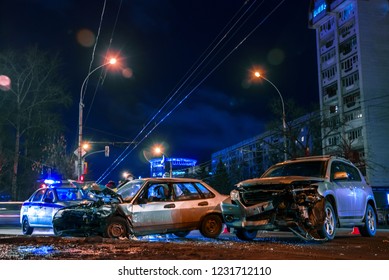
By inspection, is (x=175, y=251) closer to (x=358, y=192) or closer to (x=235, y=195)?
(x=235, y=195)

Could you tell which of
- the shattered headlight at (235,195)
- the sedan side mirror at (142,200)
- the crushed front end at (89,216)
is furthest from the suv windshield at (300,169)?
the crushed front end at (89,216)

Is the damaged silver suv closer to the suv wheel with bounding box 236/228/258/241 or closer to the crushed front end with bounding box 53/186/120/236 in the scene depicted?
the suv wheel with bounding box 236/228/258/241

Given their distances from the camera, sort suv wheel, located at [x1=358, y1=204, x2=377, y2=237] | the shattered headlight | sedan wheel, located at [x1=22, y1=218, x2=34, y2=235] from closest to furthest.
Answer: the shattered headlight
suv wheel, located at [x1=358, y1=204, x2=377, y2=237]
sedan wheel, located at [x1=22, y1=218, x2=34, y2=235]

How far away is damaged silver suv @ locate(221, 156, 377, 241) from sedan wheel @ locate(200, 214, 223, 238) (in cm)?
→ 109

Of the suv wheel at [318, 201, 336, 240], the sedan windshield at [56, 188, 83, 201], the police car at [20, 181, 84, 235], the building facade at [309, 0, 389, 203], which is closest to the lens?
the suv wheel at [318, 201, 336, 240]

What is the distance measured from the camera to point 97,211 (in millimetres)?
9828

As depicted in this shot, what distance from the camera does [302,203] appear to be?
8555 mm

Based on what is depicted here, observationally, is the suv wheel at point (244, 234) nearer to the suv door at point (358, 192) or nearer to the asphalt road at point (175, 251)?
the asphalt road at point (175, 251)

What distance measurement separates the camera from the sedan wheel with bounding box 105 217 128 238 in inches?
379

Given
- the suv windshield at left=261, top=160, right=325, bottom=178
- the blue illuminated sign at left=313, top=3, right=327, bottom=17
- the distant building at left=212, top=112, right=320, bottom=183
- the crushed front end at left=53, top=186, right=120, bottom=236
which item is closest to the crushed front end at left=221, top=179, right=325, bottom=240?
the suv windshield at left=261, top=160, right=325, bottom=178

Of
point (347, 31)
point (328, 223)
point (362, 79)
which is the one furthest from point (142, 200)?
point (347, 31)

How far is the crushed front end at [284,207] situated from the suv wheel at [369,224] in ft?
7.88

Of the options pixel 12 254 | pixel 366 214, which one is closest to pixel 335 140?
pixel 366 214

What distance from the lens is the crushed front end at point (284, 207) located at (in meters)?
8.50
